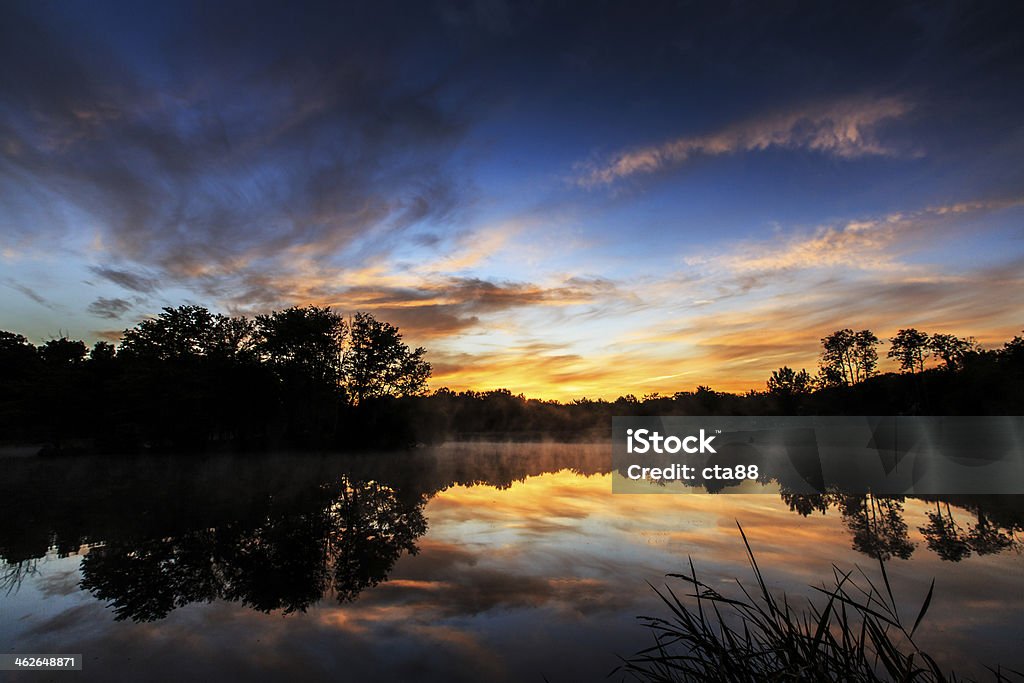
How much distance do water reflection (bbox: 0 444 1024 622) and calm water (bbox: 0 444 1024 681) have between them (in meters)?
0.09

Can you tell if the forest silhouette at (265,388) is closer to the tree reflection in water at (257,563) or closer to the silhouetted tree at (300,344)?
the silhouetted tree at (300,344)

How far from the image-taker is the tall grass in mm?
2785

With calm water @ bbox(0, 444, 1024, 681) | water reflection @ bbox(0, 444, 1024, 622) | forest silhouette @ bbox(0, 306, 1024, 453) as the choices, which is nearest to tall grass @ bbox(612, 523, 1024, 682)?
calm water @ bbox(0, 444, 1024, 681)

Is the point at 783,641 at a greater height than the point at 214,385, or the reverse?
the point at 214,385

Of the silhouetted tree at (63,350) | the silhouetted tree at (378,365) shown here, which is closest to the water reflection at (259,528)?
the silhouetted tree at (378,365)

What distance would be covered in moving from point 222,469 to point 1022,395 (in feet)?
193

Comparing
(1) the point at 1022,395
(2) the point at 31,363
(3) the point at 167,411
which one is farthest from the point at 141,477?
(1) the point at 1022,395

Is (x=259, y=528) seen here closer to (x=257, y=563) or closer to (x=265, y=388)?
(x=257, y=563)

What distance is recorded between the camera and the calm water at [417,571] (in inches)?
300

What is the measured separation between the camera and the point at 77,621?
845 cm

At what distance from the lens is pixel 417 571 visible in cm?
1155

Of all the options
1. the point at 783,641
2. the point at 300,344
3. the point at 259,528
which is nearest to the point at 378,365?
the point at 300,344

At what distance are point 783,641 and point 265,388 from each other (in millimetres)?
51024

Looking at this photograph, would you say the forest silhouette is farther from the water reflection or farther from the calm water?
the calm water
